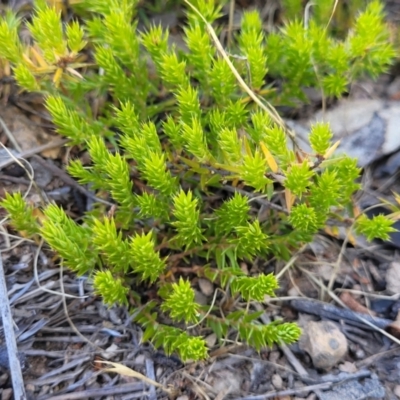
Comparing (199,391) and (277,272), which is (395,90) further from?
(199,391)

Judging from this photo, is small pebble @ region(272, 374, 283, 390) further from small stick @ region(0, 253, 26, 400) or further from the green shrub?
small stick @ region(0, 253, 26, 400)

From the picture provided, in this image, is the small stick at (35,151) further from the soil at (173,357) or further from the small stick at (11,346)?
the small stick at (11,346)

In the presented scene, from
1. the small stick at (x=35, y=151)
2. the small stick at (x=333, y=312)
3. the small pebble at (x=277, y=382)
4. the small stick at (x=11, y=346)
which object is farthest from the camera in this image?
the small stick at (x=35, y=151)

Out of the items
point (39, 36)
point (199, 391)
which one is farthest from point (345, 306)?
point (39, 36)

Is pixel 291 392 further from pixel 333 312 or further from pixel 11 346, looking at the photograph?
pixel 11 346

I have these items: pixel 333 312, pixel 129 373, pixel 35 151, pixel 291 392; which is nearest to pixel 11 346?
pixel 129 373

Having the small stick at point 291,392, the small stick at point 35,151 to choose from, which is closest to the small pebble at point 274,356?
the small stick at point 291,392
